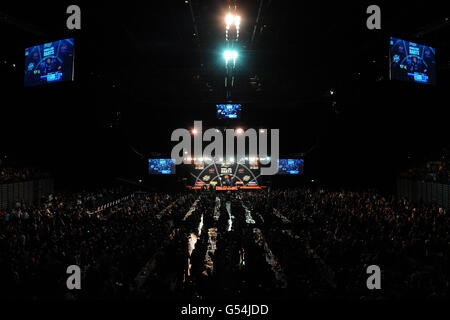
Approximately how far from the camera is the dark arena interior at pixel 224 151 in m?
8.10

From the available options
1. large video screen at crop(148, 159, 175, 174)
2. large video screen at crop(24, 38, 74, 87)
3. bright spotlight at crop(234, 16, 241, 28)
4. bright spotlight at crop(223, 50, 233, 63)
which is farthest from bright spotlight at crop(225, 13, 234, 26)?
large video screen at crop(148, 159, 175, 174)

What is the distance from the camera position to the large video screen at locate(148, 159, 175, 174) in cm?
3281

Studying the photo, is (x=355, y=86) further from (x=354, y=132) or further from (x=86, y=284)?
(x=86, y=284)

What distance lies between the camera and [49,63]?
15555 mm

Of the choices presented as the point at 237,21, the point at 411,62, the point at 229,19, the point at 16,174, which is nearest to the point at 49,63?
the point at 16,174

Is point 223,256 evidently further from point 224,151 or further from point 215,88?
point 224,151

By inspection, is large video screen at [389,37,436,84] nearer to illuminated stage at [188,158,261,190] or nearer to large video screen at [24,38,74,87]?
large video screen at [24,38,74,87]

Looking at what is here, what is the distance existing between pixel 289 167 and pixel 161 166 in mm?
13558

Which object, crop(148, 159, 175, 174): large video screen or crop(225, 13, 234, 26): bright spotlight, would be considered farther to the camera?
crop(148, 159, 175, 174): large video screen

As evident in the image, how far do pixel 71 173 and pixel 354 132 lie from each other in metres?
25.0

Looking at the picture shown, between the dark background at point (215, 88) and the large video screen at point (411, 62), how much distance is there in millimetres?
419

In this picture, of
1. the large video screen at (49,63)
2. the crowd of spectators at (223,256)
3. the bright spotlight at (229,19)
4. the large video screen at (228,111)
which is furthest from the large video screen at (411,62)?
the large video screen at (228,111)

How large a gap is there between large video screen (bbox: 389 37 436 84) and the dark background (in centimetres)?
42

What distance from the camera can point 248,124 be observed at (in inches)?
1305
